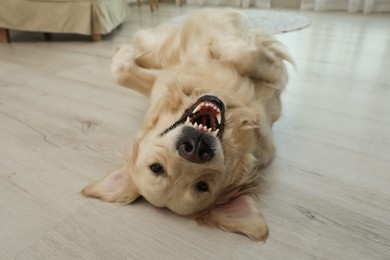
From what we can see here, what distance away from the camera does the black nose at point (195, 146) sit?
1038 mm

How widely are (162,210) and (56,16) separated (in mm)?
2734

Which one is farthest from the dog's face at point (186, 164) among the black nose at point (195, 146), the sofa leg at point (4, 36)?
the sofa leg at point (4, 36)

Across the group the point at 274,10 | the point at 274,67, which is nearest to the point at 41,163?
the point at 274,67

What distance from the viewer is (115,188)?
1.25 m

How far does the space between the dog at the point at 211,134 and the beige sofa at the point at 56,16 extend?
1.94 meters

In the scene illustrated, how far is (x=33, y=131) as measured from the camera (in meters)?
1.71

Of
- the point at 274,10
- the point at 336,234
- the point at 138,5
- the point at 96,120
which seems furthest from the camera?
the point at 138,5

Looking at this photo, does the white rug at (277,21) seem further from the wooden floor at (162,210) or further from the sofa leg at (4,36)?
the sofa leg at (4,36)

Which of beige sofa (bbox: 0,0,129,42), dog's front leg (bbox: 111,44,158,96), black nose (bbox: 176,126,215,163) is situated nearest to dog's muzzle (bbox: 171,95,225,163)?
black nose (bbox: 176,126,215,163)

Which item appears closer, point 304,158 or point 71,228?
point 71,228

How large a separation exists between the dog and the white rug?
220 centimetres

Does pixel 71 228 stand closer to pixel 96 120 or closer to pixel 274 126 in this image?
pixel 96 120

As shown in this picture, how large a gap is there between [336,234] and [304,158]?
1.40 feet

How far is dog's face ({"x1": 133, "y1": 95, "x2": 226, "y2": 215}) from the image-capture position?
105 cm
